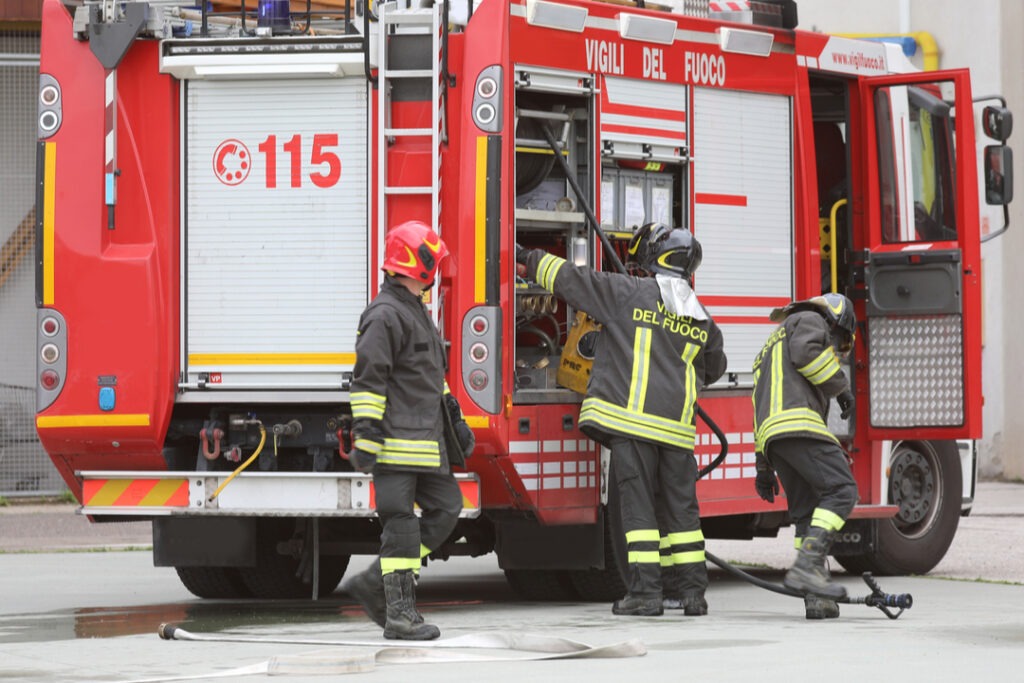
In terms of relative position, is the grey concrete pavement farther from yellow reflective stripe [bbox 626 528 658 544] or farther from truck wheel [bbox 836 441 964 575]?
yellow reflective stripe [bbox 626 528 658 544]

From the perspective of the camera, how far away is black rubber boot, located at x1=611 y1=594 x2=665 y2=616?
29.5 ft

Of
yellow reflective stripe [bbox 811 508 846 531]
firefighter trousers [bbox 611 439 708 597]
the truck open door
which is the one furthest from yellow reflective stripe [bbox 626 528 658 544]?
the truck open door

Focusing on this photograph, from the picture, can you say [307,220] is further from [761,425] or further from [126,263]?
[761,425]

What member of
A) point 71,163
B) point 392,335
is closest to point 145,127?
point 71,163

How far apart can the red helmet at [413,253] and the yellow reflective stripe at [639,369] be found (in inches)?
52.3

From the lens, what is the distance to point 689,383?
929 centimetres

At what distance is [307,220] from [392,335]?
1.28 meters

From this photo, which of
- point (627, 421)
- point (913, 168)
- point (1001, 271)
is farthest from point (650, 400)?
point (1001, 271)

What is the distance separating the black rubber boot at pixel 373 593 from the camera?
8.23m

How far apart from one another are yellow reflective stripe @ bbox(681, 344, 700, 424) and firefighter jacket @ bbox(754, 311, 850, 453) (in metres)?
0.32

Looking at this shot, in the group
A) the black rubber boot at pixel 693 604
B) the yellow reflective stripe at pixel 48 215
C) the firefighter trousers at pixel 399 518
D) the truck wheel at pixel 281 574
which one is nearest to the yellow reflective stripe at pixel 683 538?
the black rubber boot at pixel 693 604

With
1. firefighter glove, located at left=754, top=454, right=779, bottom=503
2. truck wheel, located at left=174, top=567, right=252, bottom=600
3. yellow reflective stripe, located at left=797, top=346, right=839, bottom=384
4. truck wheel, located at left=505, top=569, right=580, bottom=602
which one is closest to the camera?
yellow reflective stripe, located at left=797, top=346, right=839, bottom=384

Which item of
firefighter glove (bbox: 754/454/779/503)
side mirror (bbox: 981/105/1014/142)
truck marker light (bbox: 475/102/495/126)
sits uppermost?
side mirror (bbox: 981/105/1014/142)

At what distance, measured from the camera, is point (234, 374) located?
9.16m
